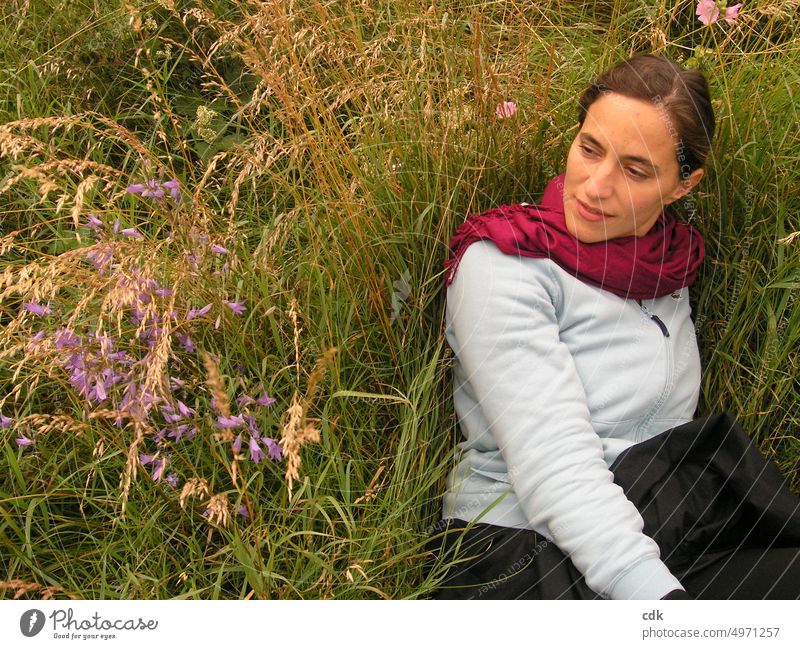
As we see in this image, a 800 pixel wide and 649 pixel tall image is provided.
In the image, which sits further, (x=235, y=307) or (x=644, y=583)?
(x=235, y=307)

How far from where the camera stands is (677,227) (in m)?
1.81

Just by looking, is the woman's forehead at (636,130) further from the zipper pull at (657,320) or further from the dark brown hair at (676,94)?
the zipper pull at (657,320)

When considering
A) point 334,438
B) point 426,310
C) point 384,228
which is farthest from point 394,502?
point 384,228

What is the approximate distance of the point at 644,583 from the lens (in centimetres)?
145

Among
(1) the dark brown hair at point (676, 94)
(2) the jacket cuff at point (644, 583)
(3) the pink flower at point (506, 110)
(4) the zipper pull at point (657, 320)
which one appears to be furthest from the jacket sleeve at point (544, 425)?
(3) the pink flower at point (506, 110)

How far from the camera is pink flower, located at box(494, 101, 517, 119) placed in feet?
6.37

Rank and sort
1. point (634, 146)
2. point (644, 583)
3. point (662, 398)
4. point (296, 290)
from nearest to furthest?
point (644, 583) → point (634, 146) → point (662, 398) → point (296, 290)

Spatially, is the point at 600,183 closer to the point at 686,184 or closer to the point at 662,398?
the point at 686,184

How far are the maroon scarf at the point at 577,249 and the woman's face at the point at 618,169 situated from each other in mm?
24

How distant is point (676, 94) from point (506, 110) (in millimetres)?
437

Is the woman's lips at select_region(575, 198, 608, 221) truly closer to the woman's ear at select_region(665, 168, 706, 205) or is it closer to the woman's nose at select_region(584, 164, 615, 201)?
the woman's nose at select_region(584, 164, 615, 201)

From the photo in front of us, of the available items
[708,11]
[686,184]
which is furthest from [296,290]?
[708,11]

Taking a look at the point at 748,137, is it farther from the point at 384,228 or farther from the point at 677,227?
the point at 384,228

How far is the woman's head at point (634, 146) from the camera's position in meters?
1.59
